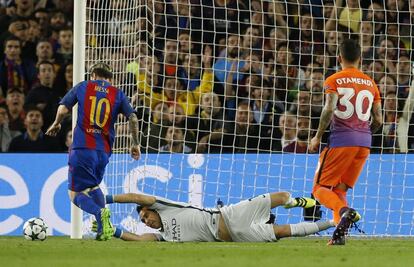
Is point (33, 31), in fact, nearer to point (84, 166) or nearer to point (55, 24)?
point (55, 24)

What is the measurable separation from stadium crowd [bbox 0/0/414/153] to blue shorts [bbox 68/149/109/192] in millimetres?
2663

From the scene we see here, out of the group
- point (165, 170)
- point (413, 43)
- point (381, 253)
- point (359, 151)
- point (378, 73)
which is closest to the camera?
point (381, 253)

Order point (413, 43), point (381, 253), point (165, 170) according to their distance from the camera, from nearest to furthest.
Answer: point (381, 253) → point (165, 170) → point (413, 43)

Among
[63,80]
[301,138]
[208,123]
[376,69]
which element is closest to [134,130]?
[208,123]

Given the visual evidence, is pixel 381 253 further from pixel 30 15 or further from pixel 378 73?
pixel 30 15

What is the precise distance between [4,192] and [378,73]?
5.47 meters

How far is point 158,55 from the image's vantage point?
1634cm

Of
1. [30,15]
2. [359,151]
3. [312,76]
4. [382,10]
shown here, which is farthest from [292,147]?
[30,15]

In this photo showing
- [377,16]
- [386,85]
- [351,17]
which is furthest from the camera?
[351,17]

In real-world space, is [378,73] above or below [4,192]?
above

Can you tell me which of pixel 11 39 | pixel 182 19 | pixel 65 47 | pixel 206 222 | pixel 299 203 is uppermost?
pixel 182 19

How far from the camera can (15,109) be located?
53.8 ft

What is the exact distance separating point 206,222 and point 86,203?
1271 mm

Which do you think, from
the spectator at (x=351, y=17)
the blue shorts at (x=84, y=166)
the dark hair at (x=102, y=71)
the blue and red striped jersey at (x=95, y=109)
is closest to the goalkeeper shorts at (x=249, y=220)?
the blue shorts at (x=84, y=166)
